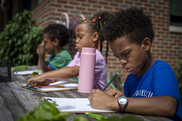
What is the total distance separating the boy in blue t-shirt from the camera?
93 centimetres

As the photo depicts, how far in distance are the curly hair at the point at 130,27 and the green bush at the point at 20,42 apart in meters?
3.02

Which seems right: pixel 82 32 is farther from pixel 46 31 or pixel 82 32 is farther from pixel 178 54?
pixel 178 54

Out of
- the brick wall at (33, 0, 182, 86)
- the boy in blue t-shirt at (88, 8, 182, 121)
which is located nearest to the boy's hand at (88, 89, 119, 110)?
the boy in blue t-shirt at (88, 8, 182, 121)

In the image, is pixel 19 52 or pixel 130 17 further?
pixel 19 52

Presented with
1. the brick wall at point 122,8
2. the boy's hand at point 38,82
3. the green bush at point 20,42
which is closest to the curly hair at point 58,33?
the brick wall at point 122,8

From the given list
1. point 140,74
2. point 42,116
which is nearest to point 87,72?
point 140,74

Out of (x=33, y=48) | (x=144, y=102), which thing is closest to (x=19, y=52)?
(x=33, y=48)

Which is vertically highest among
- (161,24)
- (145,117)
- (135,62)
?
(161,24)

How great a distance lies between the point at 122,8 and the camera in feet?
14.8

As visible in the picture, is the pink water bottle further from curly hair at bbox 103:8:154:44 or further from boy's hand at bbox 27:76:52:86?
boy's hand at bbox 27:76:52:86

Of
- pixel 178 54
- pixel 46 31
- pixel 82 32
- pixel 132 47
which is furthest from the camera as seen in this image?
pixel 178 54

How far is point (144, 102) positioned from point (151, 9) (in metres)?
4.28

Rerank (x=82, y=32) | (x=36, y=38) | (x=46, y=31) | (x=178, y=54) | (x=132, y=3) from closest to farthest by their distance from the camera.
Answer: (x=82, y=32), (x=46, y=31), (x=36, y=38), (x=132, y=3), (x=178, y=54)

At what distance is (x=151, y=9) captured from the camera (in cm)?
477
